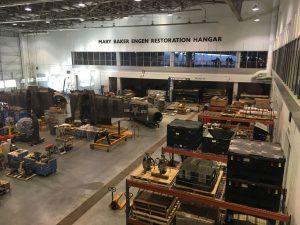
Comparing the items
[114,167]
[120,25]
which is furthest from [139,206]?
[120,25]

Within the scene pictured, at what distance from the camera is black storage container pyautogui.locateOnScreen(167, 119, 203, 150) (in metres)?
6.47

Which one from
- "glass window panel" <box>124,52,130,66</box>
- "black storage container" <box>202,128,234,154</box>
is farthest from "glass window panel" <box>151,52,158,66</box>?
"black storage container" <box>202,128,234,154</box>

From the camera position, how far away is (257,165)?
163 inches

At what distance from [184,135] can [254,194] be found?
266cm

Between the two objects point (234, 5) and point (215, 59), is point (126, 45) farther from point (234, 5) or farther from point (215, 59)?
point (234, 5)

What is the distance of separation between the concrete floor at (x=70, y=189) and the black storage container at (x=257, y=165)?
11.4 ft

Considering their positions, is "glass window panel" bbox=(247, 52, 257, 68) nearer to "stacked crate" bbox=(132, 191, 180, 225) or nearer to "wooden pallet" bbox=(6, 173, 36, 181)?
"stacked crate" bbox=(132, 191, 180, 225)

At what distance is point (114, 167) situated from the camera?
30.6ft

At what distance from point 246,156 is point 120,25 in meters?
21.9

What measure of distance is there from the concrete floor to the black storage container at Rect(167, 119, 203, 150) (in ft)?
7.86

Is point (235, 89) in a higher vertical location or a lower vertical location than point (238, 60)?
lower

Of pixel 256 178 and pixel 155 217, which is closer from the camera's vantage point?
pixel 256 178

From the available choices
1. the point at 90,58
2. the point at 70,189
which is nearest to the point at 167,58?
the point at 90,58

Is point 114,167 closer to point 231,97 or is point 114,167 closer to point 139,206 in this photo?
point 139,206
